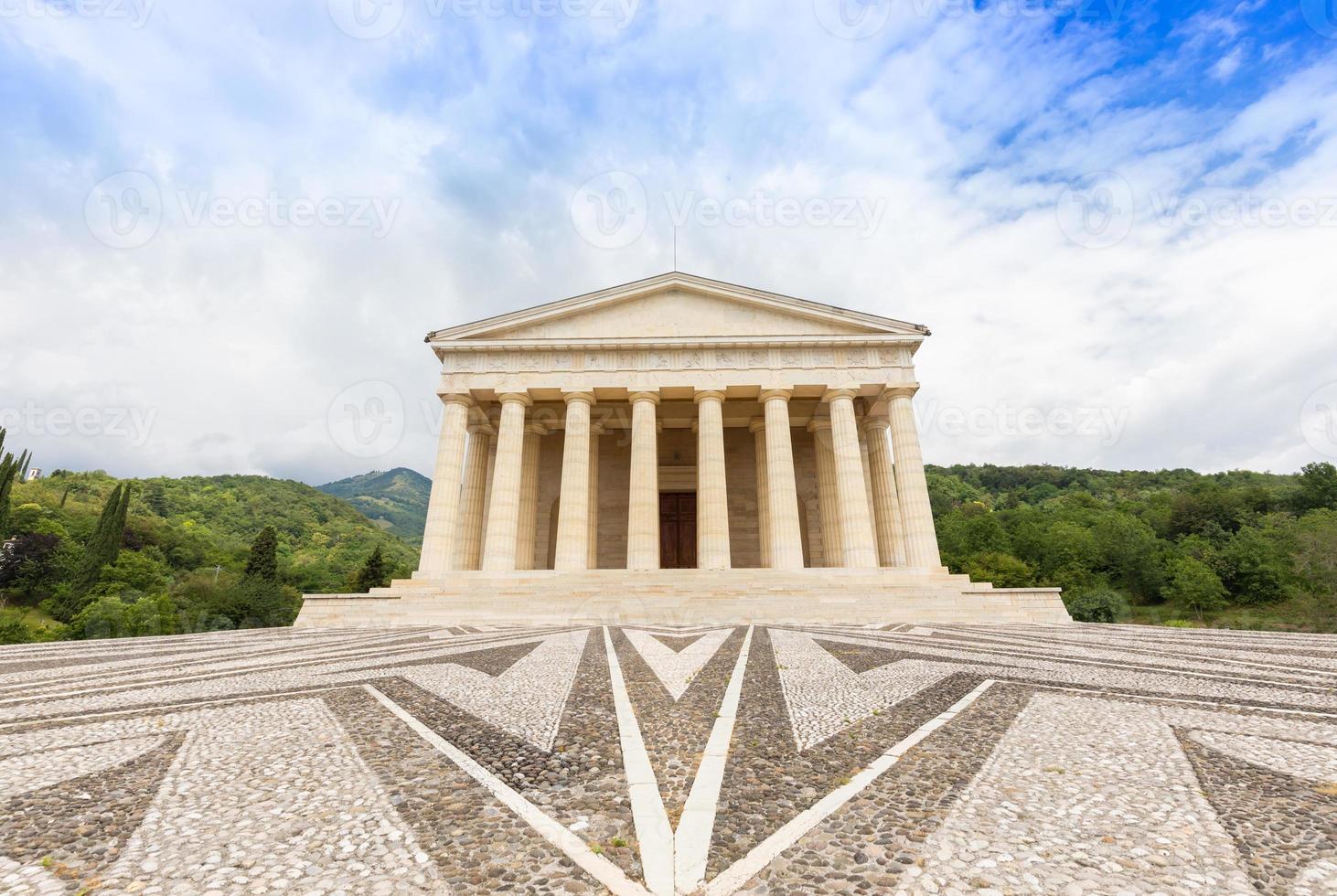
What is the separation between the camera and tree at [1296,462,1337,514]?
53.4 metres

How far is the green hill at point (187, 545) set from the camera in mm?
37062

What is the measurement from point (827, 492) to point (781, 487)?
203 inches

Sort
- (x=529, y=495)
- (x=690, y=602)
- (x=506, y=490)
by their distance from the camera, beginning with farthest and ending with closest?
(x=529, y=495) → (x=506, y=490) → (x=690, y=602)

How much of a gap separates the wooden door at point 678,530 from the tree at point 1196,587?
40718mm

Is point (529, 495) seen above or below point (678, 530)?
above

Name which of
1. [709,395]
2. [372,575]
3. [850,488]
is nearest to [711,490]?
[709,395]

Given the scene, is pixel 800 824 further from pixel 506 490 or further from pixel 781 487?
pixel 506 490

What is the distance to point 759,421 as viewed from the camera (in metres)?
27.5

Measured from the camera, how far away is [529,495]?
2831 cm

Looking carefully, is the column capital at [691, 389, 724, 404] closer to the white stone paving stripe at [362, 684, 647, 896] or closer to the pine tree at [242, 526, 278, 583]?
the white stone paving stripe at [362, 684, 647, 896]

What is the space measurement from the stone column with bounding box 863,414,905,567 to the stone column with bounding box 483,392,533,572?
17.6 meters

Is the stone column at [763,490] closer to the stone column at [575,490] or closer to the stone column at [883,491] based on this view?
the stone column at [883,491]

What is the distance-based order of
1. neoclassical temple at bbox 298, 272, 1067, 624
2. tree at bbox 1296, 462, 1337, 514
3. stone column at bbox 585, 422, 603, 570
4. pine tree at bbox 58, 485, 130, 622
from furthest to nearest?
1. tree at bbox 1296, 462, 1337, 514
2. pine tree at bbox 58, 485, 130, 622
3. stone column at bbox 585, 422, 603, 570
4. neoclassical temple at bbox 298, 272, 1067, 624

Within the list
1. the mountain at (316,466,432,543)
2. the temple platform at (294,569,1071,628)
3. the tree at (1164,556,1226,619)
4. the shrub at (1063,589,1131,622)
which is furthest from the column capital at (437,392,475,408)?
the mountain at (316,466,432,543)
